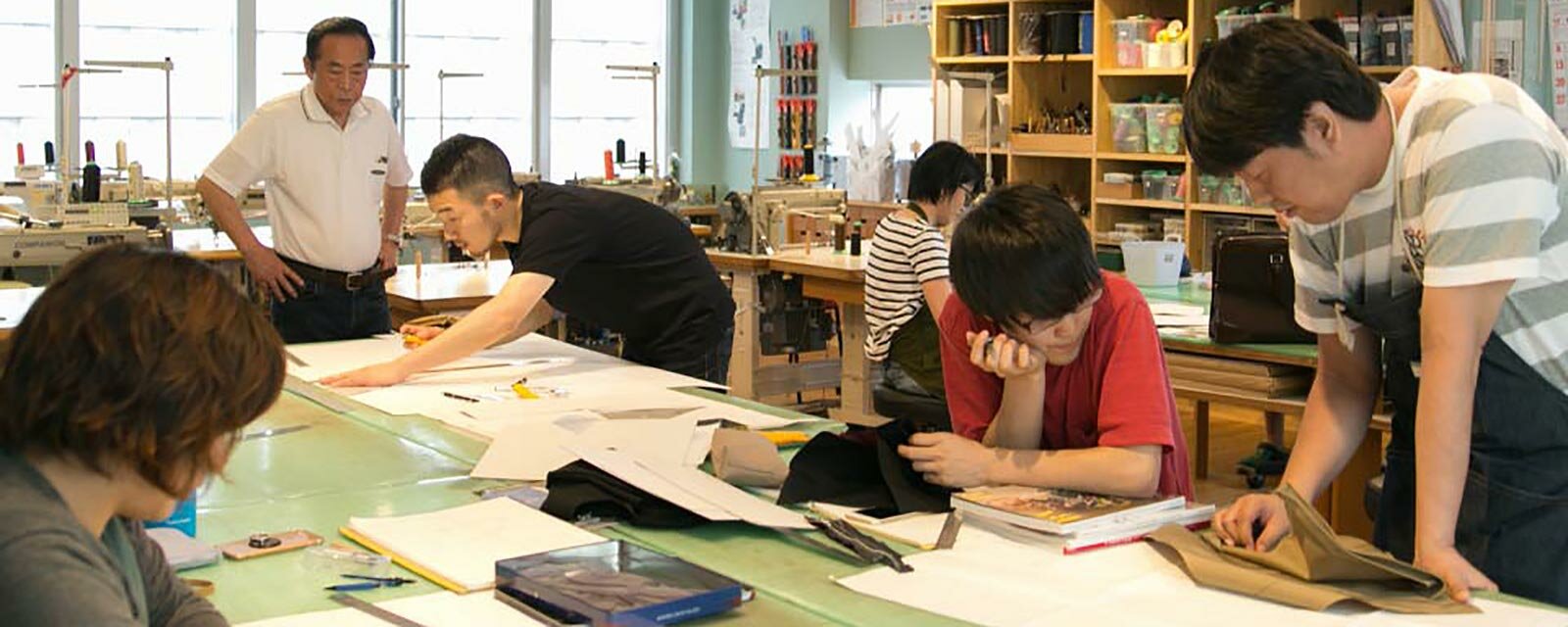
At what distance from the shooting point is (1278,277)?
13.4 ft

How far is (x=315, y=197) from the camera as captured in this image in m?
4.68

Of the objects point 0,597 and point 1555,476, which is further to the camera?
point 1555,476

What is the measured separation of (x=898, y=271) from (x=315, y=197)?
166 cm

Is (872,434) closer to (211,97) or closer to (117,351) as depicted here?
(117,351)

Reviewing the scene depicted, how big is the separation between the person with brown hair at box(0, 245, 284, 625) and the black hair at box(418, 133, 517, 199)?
7.45 ft

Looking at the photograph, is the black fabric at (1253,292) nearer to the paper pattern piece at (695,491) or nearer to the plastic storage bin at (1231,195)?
the paper pattern piece at (695,491)

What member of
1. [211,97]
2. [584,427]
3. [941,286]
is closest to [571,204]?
[584,427]

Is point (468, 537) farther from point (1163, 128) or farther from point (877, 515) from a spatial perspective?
→ point (1163, 128)

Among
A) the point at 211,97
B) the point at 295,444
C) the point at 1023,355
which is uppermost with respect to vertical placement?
the point at 211,97

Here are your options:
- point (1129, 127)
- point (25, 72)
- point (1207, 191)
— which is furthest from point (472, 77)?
point (1207, 191)

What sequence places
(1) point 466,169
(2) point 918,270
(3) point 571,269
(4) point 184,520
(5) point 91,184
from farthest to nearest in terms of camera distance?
(5) point 91,184 < (2) point 918,270 < (3) point 571,269 < (1) point 466,169 < (4) point 184,520

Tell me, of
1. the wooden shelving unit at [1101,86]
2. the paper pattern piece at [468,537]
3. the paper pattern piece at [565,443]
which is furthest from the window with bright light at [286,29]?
the paper pattern piece at [468,537]

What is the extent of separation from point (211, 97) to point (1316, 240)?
8.11 m

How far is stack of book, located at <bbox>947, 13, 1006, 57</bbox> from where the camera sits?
26.6 ft
